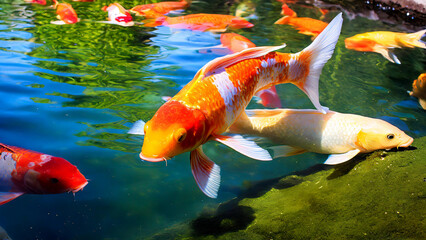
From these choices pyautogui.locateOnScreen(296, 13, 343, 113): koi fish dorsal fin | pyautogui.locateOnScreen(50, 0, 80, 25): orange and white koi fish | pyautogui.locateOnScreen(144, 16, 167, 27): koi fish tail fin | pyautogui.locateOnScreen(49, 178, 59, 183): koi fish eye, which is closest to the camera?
pyautogui.locateOnScreen(49, 178, 59, 183): koi fish eye

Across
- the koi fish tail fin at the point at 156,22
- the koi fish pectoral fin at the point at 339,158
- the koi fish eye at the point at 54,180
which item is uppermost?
the koi fish eye at the point at 54,180

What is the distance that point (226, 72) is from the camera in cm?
228

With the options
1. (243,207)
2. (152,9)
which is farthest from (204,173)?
(152,9)

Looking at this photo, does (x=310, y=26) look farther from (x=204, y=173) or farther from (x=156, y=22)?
(x=204, y=173)

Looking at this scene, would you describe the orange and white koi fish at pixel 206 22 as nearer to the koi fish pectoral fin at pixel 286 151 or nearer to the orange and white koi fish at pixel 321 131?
the orange and white koi fish at pixel 321 131

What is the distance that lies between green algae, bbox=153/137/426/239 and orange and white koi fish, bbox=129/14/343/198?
282 millimetres

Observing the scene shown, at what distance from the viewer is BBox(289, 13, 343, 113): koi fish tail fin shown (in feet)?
8.42

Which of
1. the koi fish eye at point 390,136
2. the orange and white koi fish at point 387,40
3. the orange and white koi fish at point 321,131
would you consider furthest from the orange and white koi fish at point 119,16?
the koi fish eye at point 390,136

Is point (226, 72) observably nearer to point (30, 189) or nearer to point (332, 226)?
point (332, 226)

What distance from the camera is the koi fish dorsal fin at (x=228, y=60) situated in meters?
2.18

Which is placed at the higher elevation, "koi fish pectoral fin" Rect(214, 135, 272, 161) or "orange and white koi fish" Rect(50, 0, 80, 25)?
"koi fish pectoral fin" Rect(214, 135, 272, 161)

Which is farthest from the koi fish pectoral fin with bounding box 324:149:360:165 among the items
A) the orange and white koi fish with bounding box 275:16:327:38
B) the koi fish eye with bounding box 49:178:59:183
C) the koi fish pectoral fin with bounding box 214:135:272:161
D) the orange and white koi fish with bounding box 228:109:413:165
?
the orange and white koi fish with bounding box 275:16:327:38

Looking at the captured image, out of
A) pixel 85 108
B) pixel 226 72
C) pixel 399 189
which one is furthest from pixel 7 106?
pixel 399 189

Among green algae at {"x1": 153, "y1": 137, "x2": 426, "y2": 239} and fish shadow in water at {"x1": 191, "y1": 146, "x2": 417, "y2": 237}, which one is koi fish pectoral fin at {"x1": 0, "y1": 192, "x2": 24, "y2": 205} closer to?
green algae at {"x1": 153, "y1": 137, "x2": 426, "y2": 239}
